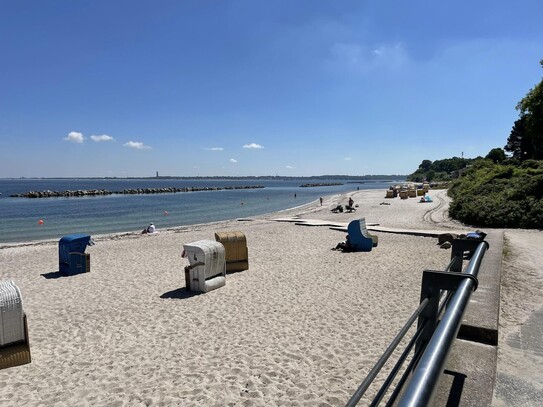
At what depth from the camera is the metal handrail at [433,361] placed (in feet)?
3.12

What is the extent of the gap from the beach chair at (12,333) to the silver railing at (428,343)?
640 centimetres

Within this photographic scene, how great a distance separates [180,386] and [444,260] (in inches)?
406

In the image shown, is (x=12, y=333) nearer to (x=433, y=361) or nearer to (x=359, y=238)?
(x=433, y=361)

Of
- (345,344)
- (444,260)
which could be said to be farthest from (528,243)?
(345,344)

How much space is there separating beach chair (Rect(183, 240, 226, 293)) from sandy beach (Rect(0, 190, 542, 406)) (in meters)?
0.32

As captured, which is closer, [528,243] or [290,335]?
[290,335]

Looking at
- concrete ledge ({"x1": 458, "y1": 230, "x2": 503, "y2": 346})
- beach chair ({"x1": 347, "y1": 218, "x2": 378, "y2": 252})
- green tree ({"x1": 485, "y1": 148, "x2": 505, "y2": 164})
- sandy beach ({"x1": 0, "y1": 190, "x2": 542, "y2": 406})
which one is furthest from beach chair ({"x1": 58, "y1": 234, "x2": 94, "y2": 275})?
green tree ({"x1": 485, "y1": 148, "x2": 505, "y2": 164})

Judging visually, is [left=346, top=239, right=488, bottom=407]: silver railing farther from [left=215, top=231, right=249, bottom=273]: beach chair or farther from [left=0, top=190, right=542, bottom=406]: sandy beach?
[left=215, top=231, right=249, bottom=273]: beach chair

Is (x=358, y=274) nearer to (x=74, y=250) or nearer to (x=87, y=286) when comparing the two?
(x=87, y=286)

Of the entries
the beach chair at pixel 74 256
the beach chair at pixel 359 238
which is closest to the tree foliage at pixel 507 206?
the beach chair at pixel 359 238

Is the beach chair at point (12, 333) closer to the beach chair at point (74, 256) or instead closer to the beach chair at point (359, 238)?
the beach chair at point (74, 256)

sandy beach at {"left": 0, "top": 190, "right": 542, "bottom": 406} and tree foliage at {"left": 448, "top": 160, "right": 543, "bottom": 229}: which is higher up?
tree foliage at {"left": 448, "top": 160, "right": 543, "bottom": 229}

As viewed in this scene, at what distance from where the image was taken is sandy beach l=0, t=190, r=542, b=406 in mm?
5258

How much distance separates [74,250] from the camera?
488 inches
